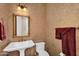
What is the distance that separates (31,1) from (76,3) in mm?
408

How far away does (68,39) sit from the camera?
1.92 meters

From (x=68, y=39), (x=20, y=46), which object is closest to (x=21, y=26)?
(x=20, y=46)

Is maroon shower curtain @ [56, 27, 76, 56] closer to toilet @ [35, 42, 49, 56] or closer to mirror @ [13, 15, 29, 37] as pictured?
toilet @ [35, 42, 49, 56]

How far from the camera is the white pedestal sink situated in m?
1.91

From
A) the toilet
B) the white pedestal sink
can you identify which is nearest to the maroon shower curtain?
the toilet

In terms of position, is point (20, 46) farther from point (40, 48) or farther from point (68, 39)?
point (68, 39)

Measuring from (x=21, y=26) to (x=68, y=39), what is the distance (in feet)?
1.46

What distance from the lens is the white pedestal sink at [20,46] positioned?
1.91m

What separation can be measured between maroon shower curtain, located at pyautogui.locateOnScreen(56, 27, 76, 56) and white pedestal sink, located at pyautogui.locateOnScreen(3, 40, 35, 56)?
0.26 m

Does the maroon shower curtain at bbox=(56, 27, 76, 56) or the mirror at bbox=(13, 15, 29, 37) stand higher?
the mirror at bbox=(13, 15, 29, 37)

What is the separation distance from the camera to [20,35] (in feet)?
6.30

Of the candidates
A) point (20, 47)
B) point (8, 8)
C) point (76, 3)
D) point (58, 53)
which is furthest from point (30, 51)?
point (76, 3)

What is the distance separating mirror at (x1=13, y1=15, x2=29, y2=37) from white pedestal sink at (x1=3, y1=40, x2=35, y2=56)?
7cm

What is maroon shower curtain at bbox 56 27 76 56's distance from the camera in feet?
6.26
